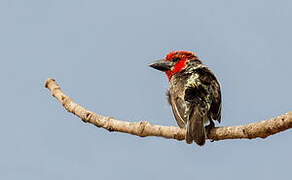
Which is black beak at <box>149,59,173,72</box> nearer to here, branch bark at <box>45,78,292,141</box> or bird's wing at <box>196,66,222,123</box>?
bird's wing at <box>196,66,222,123</box>

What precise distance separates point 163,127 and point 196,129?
1.63ft

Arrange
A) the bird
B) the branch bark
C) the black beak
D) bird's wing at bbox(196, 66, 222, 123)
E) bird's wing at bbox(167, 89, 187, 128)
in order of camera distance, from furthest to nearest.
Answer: the black beak, bird's wing at bbox(196, 66, 222, 123), bird's wing at bbox(167, 89, 187, 128), the bird, the branch bark

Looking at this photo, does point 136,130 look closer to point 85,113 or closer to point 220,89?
point 85,113

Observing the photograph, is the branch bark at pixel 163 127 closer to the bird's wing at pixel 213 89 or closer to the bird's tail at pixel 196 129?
the bird's tail at pixel 196 129

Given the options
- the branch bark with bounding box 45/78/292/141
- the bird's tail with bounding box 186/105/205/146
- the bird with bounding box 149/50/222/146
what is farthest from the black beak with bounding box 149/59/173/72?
the branch bark with bounding box 45/78/292/141

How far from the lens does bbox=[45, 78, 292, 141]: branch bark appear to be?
3280mm

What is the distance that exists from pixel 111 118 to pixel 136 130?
0.30m

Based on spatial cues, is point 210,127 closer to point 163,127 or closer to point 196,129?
point 196,129

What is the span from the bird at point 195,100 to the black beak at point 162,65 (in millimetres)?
321

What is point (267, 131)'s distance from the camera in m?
3.34

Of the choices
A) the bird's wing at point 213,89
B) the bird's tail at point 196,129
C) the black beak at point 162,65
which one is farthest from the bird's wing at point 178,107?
the black beak at point 162,65

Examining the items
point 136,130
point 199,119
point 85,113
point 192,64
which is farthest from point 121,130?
point 192,64

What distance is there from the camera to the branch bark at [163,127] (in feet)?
10.8

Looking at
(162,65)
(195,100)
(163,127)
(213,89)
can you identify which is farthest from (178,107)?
(162,65)
